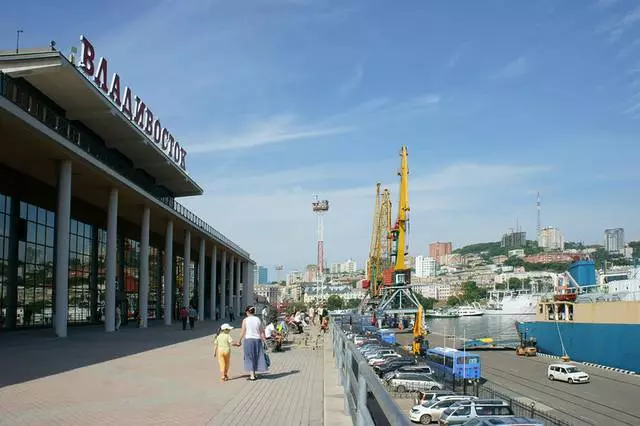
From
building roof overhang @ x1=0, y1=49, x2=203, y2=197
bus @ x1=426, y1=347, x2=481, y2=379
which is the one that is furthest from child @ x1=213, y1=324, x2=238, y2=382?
bus @ x1=426, y1=347, x2=481, y2=379

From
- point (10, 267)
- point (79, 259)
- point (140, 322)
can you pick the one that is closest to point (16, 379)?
point (10, 267)

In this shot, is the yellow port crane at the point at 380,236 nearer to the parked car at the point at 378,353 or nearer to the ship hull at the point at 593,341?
the ship hull at the point at 593,341

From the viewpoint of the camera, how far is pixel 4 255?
29.8 m

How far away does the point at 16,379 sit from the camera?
38.8 feet

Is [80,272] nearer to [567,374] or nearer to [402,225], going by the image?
[567,374]

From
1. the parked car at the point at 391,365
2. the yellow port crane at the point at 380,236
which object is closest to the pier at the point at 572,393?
the parked car at the point at 391,365

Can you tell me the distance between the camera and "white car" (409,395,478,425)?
24547 millimetres

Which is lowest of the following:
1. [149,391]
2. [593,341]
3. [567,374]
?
[567,374]

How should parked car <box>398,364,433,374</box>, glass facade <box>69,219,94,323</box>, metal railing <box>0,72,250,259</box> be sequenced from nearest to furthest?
metal railing <box>0,72,250,259</box>
parked car <box>398,364,433,374</box>
glass facade <box>69,219,94,323</box>

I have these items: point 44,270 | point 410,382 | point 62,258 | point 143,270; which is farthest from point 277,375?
point 143,270

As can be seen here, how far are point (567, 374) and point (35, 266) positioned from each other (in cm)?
3559

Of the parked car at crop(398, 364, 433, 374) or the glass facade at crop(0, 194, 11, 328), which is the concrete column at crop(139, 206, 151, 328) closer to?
the glass facade at crop(0, 194, 11, 328)

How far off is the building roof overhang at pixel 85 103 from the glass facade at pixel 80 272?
6.43 m

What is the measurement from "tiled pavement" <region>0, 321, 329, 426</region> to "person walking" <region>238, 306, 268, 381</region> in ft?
0.94
